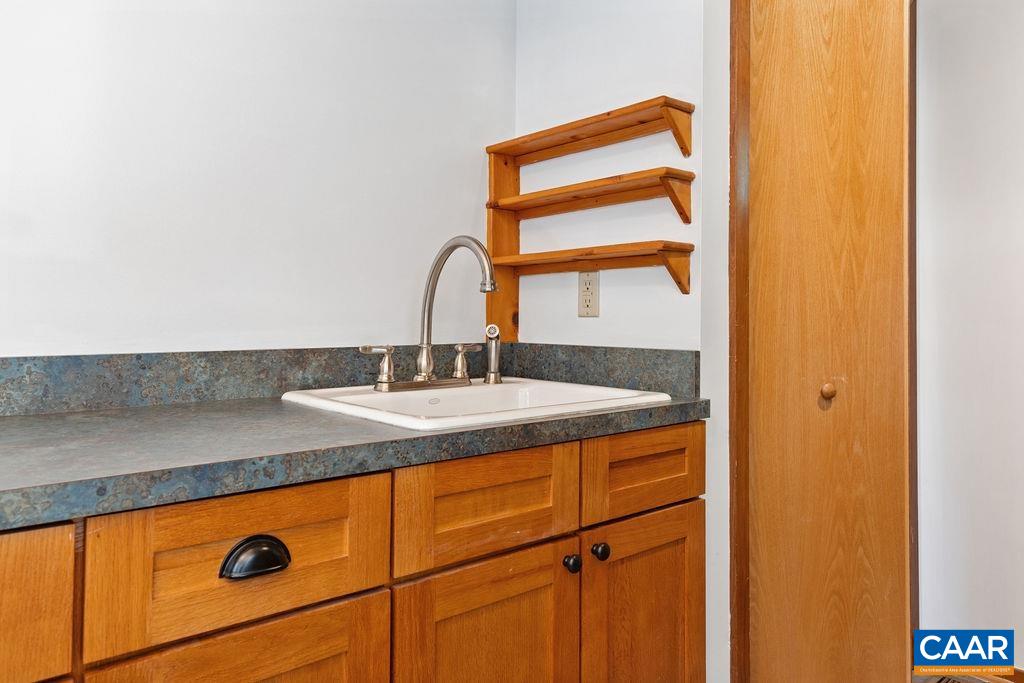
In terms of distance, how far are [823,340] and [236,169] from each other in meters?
1.28

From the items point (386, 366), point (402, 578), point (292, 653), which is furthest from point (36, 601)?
point (386, 366)

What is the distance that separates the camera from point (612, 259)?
1.73 metres

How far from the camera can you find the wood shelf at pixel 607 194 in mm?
1533

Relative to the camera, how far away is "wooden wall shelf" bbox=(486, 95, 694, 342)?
5.06 feet

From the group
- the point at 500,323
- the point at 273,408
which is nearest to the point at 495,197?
the point at 500,323

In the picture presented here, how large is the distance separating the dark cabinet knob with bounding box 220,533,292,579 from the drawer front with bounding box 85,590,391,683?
8 centimetres

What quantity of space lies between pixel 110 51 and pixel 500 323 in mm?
1099

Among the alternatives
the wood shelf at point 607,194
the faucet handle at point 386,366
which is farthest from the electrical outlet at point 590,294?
the faucet handle at point 386,366

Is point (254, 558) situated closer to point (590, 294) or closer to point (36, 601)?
Result: point (36, 601)

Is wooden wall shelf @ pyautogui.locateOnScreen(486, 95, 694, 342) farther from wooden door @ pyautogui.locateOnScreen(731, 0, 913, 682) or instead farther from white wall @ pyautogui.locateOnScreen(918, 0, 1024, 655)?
white wall @ pyautogui.locateOnScreen(918, 0, 1024, 655)

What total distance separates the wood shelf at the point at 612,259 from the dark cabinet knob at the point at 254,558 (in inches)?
39.0

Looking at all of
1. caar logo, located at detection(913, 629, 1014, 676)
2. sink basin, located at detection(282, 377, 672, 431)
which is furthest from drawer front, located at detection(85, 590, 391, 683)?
caar logo, located at detection(913, 629, 1014, 676)

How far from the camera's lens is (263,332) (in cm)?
150

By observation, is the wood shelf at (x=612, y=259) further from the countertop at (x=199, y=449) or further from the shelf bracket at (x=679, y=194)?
the countertop at (x=199, y=449)
